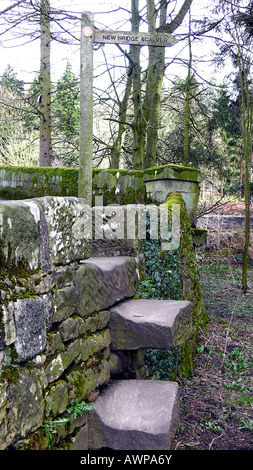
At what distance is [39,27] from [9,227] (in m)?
8.12

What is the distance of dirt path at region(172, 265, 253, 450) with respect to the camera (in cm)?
247

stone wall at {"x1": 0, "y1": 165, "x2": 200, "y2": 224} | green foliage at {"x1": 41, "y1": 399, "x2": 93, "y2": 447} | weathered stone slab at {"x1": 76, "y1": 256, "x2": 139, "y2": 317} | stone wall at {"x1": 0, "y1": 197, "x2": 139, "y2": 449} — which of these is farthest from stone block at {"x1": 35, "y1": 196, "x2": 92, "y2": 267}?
stone wall at {"x1": 0, "y1": 165, "x2": 200, "y2": 224}

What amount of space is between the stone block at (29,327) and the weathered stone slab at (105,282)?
0.46 meters

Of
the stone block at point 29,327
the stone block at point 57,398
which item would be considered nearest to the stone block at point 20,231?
the stone block at point 29,327

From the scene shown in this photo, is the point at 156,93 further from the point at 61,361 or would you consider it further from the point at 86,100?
the point at 61,361

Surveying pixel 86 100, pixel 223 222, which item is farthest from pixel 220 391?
pixel 223 222

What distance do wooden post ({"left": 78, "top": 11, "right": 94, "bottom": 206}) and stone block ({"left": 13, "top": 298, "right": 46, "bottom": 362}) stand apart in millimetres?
1950

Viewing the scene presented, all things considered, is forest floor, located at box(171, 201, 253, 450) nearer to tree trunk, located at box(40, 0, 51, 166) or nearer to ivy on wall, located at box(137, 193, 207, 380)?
ivy on wall, located at box(137, 193, 207, 380)

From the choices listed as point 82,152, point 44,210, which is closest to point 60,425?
point 44,210

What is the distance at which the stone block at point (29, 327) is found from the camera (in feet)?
4.95

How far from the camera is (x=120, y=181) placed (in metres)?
5.31

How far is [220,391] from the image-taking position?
121 inches

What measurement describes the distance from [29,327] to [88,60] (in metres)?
2.76

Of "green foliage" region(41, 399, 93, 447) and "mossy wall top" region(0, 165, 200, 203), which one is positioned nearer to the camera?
"green foliage" region(41, 399, 93, 447)
